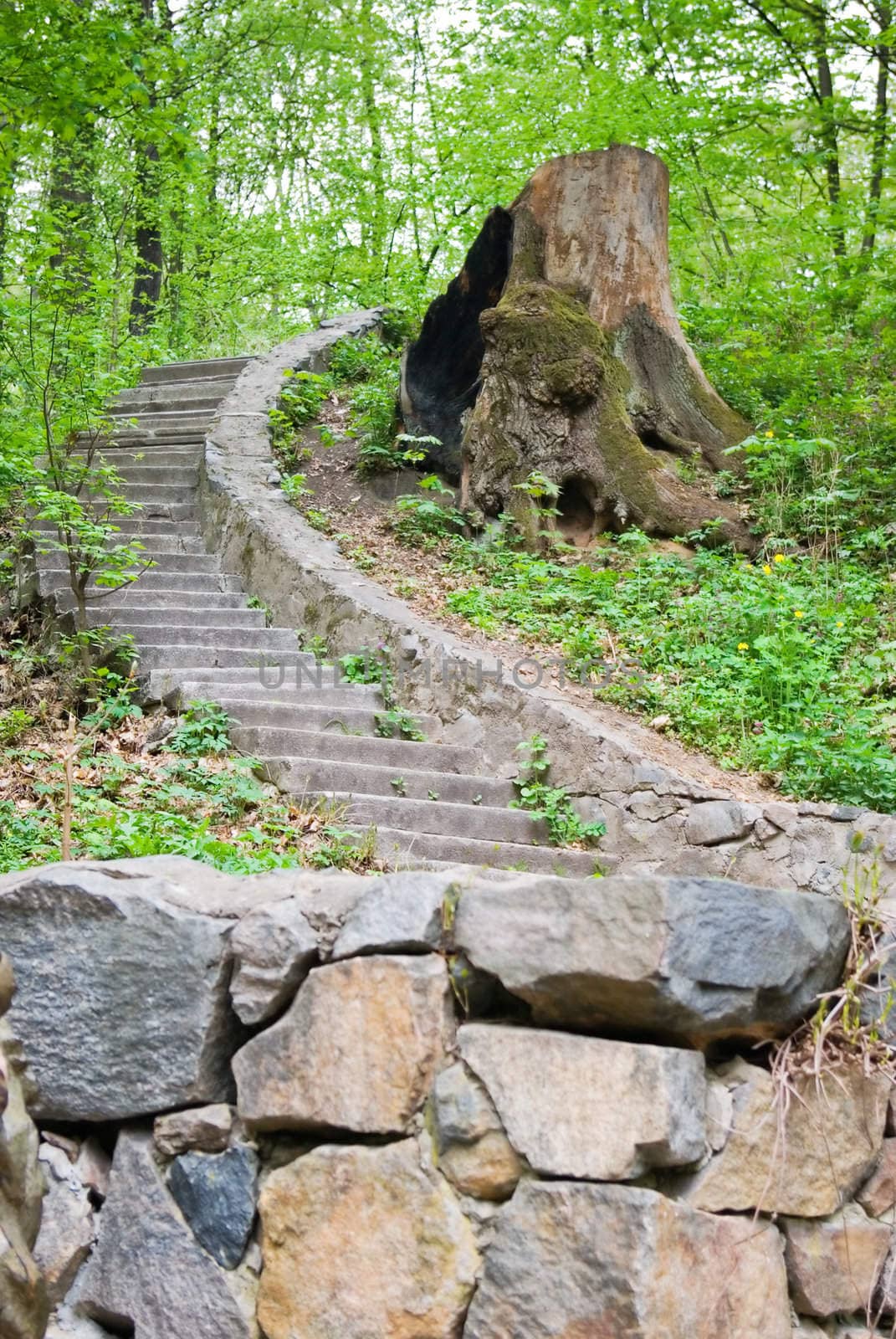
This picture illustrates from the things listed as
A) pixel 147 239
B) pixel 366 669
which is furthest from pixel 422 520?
pixel 147 239

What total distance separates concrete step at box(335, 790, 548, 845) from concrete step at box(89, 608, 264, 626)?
257 cm

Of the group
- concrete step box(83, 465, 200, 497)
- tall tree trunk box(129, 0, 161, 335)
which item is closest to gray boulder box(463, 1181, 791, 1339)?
concrete step box(83, 465, 200, 497)

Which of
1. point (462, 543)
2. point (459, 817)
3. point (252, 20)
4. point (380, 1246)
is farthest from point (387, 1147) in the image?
point (252, 20)

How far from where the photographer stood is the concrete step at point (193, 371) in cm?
1241

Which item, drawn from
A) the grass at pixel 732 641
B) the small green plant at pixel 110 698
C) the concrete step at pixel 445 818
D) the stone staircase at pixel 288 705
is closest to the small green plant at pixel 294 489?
the stone staircase at pixel 288 705

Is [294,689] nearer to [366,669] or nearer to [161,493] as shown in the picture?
[366,669]

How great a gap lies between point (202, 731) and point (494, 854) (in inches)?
70.5

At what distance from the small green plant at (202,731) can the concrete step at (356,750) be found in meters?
0.08

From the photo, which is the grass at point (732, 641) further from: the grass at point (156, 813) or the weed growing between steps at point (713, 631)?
the grass at point (156, 813)

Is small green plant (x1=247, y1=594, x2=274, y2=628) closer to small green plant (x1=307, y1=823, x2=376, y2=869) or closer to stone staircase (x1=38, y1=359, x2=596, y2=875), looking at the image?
stone staircase (x1=38, y1=359, x2=596, y2=875)

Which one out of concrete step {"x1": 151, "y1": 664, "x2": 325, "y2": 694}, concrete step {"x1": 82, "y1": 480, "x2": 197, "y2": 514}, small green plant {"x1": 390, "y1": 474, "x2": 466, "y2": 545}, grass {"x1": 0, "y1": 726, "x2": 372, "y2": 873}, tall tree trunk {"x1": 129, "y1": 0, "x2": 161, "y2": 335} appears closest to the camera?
grass {"x1": 0, "y1": 726, "x2": 372, "y2": 873}

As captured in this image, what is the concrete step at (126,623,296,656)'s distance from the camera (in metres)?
7.11

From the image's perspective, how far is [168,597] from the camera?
7.76 m

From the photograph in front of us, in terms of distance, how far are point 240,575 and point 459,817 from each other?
3.59 metres
